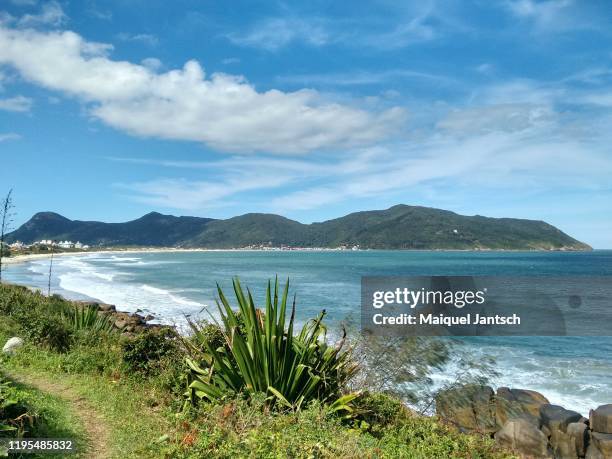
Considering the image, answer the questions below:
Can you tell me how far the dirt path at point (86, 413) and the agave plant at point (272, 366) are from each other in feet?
3.65

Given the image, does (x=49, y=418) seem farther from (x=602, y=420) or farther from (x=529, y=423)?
(x=602, y=420)

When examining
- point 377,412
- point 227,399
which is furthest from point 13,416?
point 377,412

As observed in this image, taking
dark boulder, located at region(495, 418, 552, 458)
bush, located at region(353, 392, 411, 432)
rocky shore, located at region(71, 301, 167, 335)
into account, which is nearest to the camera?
bush, located at region(353, 392, 411, 432)

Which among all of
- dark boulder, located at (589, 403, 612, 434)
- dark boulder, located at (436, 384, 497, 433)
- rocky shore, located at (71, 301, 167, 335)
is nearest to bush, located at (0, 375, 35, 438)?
rocky shore, located at (71, 301, 167, 335)

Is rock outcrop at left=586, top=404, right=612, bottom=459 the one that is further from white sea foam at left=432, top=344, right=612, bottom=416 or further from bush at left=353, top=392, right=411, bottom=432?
bush at left=353, top=392, right=411, bottom=432

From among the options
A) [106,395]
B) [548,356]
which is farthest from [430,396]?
[548,356]

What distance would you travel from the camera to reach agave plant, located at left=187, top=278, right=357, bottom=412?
5523mm

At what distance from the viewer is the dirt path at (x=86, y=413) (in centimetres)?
498

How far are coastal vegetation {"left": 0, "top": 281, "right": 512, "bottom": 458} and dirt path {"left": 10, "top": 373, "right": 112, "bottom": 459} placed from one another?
14 millimetres

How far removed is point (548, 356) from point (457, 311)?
1833 cm

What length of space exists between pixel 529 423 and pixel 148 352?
961 cm

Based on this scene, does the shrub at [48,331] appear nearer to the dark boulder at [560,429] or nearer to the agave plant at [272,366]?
the agave plant at [272,366]

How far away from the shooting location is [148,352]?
25.7ft

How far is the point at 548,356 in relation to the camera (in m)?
21.7
